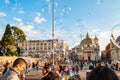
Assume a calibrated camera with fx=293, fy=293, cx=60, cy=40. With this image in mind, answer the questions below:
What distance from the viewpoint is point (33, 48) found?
522 ft

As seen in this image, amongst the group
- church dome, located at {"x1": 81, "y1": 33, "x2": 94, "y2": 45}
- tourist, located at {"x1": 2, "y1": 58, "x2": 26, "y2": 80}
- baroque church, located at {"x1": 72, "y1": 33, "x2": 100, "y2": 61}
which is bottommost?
tourist, located at {"x1": 2, "y1": 58, "x2": 26, "y2": 80}

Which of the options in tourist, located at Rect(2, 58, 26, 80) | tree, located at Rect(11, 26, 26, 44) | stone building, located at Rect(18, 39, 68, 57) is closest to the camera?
tourist, located at Rect(2, 58, 26, 80)

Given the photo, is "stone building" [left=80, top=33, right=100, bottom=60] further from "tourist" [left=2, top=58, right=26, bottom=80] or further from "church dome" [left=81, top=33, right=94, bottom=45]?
"tourist" [left=2, top=58, right=26, bottom=80]

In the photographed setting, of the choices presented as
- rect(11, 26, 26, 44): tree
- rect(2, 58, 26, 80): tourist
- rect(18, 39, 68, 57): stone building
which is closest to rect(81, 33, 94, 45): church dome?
rect(18, 39, 68, 57): stone building

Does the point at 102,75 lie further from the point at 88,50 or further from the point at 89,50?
the point at 89,50

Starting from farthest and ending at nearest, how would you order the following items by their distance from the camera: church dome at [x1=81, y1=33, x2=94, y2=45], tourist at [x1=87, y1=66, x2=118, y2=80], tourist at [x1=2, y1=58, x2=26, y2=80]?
church dome at [x1=81, y1=33, x2=94, y2=45], tourist at [x1=2, y1=58, x2=26, y2=80], tourist at [x1=87, y1=66, x2=118, y2=80]

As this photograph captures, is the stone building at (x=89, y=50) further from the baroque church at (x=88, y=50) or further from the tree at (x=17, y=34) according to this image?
the tree at (x=17, y=34)

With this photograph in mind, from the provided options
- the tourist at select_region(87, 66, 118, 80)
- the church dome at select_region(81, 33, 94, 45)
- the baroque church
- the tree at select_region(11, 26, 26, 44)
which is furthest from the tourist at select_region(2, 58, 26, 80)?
the church dome at select_region(81, 33, 94, 45)

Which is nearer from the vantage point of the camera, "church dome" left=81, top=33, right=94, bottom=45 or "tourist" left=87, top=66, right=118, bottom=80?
"tourist" left=87, top=66, right=118, bottom=80

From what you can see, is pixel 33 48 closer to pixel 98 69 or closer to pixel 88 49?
pixel 88 49

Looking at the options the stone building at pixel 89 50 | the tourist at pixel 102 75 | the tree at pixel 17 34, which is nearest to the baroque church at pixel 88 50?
the stone building at pixel 89 50

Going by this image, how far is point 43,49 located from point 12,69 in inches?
6015

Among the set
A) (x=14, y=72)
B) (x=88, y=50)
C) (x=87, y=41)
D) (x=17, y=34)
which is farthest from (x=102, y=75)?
(x=87, y=41)

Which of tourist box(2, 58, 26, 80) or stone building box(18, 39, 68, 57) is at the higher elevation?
stone building box(18, 39, 68, 57)
